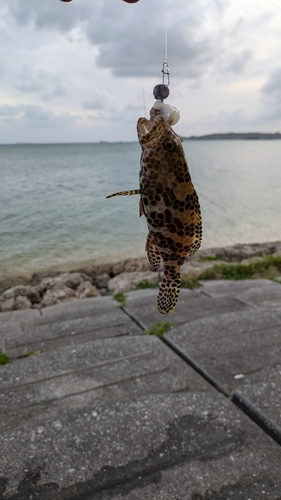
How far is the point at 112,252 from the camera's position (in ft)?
68.0

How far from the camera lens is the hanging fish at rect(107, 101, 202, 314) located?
209cm

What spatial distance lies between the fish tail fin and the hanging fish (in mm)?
156

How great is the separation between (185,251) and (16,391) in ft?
15.2

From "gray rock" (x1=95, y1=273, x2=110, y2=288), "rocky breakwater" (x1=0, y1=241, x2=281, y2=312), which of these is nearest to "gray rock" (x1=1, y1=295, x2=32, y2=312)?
"rocky breakwater" (x1=0, y1=241, x2=281, y2=312)

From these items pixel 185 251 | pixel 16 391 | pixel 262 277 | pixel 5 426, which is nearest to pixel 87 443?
pixel 5 426

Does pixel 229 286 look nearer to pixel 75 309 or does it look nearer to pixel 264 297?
pixel 264 297

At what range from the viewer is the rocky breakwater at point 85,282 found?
40.7 ft

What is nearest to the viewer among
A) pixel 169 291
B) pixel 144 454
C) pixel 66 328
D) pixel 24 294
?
pixel 169 291

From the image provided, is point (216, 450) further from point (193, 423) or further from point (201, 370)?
point (201, 370)

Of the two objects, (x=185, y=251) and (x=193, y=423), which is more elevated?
(x=185, y=251)

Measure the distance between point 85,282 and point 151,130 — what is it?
472 inches

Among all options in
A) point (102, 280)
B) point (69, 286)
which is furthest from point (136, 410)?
point (102, 280)

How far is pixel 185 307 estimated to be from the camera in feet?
29.8

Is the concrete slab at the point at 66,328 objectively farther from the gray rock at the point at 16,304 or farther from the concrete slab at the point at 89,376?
the gray rock at the point at 16,304
